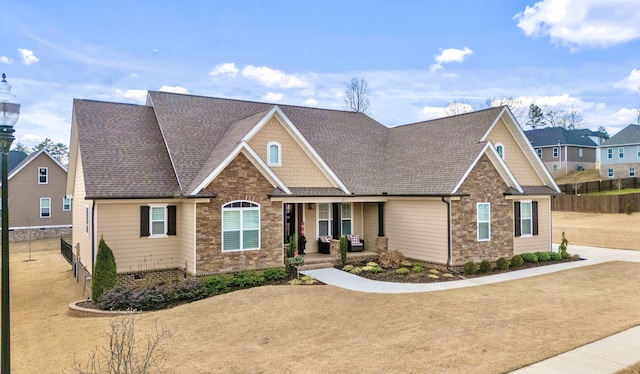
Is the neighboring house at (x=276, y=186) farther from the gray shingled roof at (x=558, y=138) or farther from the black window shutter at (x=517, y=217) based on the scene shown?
the gray shingled roof at (x=558, y=138)

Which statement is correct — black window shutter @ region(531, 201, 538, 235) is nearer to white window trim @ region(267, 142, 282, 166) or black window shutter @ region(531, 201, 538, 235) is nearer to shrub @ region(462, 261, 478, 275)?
shrub @ region(462, 261, 478, 275)

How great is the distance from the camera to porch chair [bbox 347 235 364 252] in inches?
779

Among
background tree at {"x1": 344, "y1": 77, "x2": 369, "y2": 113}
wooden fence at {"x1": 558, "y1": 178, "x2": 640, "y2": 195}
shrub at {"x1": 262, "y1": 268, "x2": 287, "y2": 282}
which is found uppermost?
background tree at {"x1": 344, "y1": 77, "x2": 369, "y2": 113}

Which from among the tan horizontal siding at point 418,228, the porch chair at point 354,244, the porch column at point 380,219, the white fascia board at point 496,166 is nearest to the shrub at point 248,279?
the porch chair at point 354,244

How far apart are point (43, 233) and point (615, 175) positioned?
6200 cm

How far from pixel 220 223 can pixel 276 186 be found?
2593 millimetres

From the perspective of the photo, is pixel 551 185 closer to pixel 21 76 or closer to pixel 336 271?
pixel 336 271

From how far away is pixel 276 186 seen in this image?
1625 cm

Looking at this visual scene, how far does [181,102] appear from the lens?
20.3 meters

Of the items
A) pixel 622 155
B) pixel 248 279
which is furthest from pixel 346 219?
pixel 622 155

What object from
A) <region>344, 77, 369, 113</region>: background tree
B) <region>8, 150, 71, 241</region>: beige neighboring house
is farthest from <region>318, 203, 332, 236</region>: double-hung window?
<region>8, 150, 71, 241</region>: beige neighboring house

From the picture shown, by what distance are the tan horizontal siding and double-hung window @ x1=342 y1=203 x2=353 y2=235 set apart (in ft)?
6.17

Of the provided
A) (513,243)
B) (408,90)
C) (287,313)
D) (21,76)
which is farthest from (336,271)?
(408,90)

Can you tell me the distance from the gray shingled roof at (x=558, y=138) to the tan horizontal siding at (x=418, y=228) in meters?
46.9
